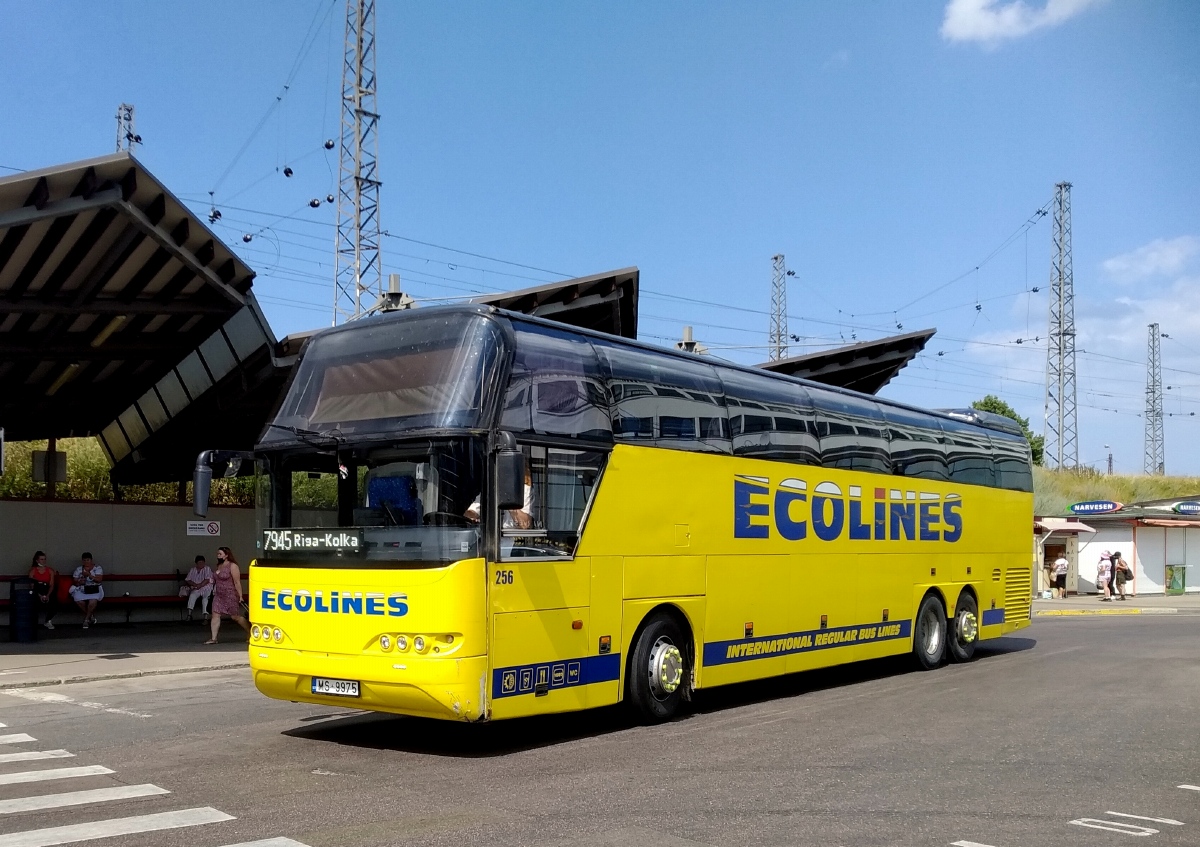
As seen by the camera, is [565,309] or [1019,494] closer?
[1019,494]

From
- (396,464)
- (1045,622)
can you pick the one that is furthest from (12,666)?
(1045,622)

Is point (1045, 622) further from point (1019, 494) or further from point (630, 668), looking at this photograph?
point (630, 668)

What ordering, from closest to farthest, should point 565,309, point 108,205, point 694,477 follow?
point 694,477
point 108,205
point 565,309

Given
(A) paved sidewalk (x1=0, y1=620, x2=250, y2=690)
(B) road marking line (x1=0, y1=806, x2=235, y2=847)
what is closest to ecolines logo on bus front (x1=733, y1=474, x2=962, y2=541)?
(B) road marking line (x1=0, y1=806, x2=235, y2=847)

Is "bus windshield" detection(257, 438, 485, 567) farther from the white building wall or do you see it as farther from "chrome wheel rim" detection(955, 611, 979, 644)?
the white building wall

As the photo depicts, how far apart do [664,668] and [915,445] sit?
6.93m

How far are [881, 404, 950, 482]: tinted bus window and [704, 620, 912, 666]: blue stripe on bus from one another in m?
2.16

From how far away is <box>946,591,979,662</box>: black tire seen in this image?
17.6 m

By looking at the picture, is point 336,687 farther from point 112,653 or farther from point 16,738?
point 112,653

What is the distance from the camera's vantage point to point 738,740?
10258 millimetres

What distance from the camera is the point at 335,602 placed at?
9609mm

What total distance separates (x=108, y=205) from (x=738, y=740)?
38.7 feet

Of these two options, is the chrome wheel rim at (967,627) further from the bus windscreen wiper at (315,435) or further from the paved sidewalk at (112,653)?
the bus windscreen wiper at (315,435)

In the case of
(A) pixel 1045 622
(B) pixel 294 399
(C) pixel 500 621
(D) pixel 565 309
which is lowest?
(A) pixel 1045 622
